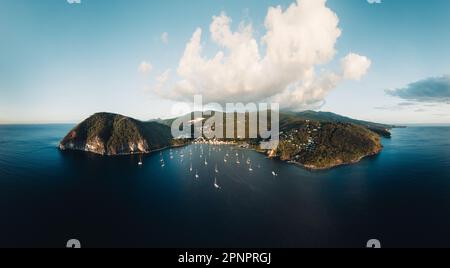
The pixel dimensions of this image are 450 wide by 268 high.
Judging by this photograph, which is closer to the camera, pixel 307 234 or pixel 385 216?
pixel 307 234

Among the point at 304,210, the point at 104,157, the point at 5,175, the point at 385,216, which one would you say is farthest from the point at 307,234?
the point at 104,157

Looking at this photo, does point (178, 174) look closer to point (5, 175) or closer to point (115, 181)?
point (115, 181)

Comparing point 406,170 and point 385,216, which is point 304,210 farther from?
point 406,170
